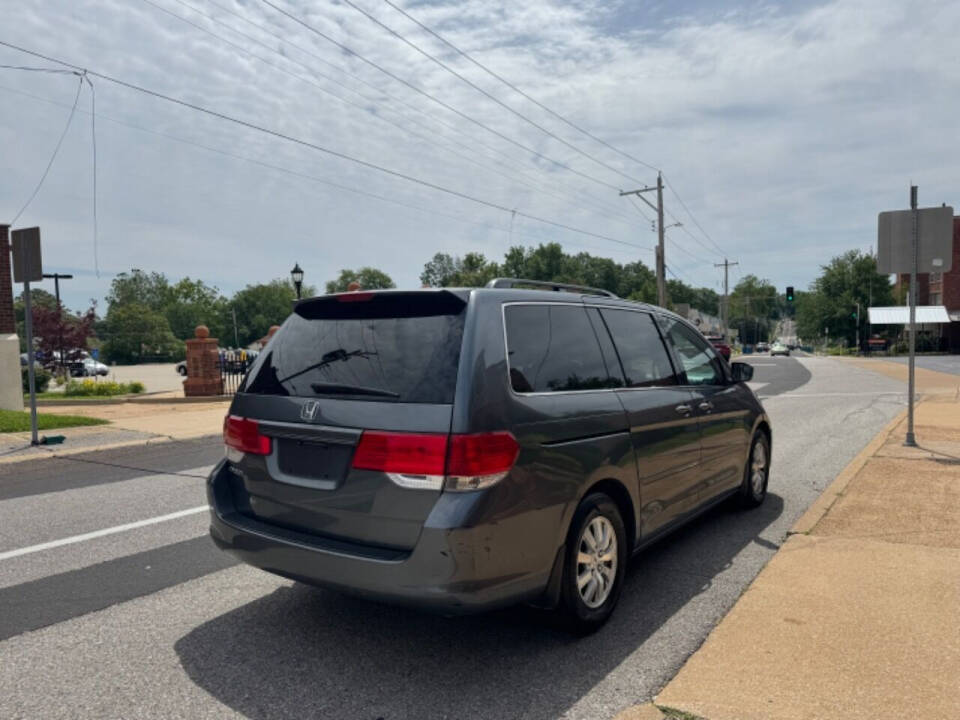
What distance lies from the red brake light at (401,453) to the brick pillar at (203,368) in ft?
55.2

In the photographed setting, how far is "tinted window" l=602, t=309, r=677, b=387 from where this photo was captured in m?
4.27

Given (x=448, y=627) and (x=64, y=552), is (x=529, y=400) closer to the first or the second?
(x=448, y=627)

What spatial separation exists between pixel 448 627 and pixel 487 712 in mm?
861

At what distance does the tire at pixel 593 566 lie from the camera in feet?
11.1

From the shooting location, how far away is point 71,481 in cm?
791

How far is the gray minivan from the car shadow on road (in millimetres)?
281

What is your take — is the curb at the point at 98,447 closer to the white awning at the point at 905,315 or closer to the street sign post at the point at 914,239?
the street sign post at the point at 914,239

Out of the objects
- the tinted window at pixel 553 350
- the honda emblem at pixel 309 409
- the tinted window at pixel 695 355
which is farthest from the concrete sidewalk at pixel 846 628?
the honda emblem at pixel 309 409

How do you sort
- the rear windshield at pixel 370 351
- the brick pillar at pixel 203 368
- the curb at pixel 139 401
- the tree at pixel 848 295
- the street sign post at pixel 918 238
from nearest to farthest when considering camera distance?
the rear windshield at pixel 370 351, the street sign post at pixel 918 238, the curb at pixel 139 401, the brick pillar at pixel 203 368, the tree at pixel 848 295

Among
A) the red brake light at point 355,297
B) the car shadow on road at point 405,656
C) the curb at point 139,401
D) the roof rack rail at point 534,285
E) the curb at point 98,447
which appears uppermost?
the roof rack rail at point 534,285

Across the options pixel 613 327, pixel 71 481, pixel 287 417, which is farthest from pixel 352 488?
pixel 71 481

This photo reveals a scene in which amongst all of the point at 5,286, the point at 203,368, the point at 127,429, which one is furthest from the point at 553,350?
the point at 203,368

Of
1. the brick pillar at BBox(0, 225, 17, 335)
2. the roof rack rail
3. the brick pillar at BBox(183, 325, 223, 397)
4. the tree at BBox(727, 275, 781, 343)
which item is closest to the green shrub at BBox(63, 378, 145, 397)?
the brick pillar at BBox(183, 325, 223, 397)

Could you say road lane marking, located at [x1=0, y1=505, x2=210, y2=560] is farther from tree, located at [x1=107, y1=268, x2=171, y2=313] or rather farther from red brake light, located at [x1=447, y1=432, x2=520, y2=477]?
tree, located at [x1=107, y1=268, x2=171, y2=313]
